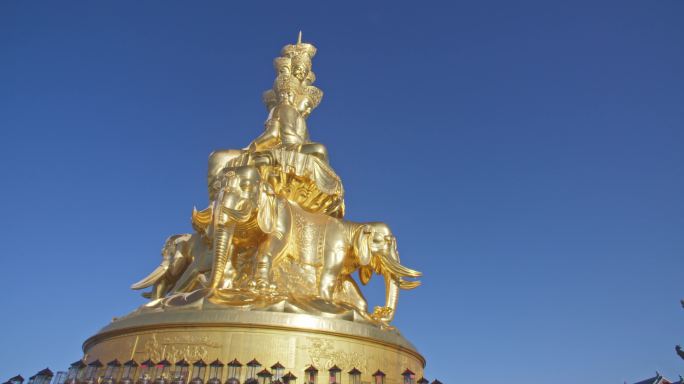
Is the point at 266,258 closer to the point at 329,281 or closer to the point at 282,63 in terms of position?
the point at 329,281

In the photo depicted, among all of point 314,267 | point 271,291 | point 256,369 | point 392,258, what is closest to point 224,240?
point 271,291

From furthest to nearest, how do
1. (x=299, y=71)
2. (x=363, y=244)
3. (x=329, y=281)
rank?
(x=299, y=71) → (x=363, y=244) → (x=329, y=281)

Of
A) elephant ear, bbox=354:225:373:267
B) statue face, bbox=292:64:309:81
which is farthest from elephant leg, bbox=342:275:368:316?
statue face, bbox=292:64:309:81

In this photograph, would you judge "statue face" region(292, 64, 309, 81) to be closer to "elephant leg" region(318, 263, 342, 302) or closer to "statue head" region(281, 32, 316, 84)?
"statue head" region(281, 32, 316, 84)

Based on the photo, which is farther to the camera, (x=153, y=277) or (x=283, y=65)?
(x=283, y=65)

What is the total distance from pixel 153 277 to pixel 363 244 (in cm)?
531

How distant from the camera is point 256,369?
30.4 ft

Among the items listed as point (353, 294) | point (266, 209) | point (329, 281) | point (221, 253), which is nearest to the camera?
point (221, 253)

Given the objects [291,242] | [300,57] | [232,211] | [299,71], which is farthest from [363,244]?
[300,57]

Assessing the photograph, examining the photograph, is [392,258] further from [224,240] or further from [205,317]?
[205,317]

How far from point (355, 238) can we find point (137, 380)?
6355 mm

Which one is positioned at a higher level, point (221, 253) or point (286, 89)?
point (286, 89)

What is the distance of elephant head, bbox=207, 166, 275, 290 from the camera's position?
37.8ft

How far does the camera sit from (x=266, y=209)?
12.4m
